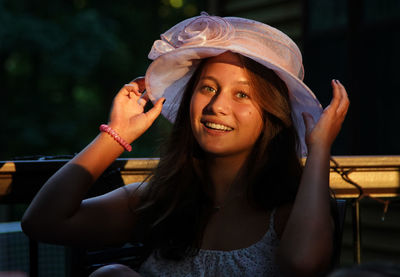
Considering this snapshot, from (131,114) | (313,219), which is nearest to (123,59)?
(131,114)

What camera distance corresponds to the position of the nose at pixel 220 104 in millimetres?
1911

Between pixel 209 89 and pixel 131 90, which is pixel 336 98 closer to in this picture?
pixel 209 89

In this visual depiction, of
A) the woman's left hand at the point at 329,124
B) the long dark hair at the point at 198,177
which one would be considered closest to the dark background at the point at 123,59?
the long dark hair at the point at 198,177

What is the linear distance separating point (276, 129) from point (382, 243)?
2.57 meters

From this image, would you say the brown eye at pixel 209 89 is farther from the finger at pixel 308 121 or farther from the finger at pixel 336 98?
the finger at pixel 336 98

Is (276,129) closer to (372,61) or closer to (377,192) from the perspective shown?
(377,192)

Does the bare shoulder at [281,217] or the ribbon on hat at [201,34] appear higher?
the ribbon on hat at [201,34]

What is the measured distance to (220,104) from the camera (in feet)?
6.28

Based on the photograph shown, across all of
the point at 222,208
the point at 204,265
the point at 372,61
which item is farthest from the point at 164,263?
the point at 372,61

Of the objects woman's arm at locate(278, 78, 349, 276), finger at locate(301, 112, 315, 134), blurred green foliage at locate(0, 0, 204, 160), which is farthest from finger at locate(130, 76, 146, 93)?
blurred green foliage at locate(0, 0, 204, 160)

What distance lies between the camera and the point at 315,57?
16.0ft

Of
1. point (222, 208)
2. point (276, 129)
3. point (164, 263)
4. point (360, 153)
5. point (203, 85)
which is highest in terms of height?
point (203, 85)

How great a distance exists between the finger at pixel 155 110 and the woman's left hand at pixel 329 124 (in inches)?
27.1

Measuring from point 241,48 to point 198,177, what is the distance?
0.63 m
